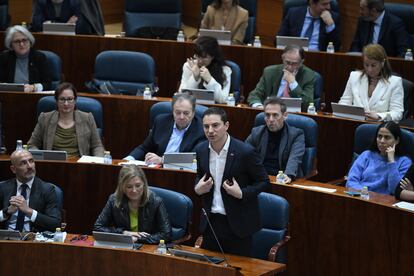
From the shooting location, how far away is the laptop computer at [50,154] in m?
5.90

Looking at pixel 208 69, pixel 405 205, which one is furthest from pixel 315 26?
pixel 405 205

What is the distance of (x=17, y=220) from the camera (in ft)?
17.6

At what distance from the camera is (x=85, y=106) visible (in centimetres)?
647

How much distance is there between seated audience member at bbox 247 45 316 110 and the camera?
676 cm

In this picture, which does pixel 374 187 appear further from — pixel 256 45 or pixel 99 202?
pixel 256 45

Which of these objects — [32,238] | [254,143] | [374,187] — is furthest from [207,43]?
[32,238]

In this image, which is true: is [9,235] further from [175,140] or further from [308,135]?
[308,135]

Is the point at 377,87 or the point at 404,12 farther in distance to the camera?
the point at 404,12

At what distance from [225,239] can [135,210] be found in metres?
0.56

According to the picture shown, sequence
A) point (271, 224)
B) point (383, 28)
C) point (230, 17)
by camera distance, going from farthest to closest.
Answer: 1. point (230, 17)
2. point (383, 28)
3. point (271, 224)

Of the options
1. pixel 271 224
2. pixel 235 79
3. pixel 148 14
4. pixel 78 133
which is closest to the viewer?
pixel 271 224

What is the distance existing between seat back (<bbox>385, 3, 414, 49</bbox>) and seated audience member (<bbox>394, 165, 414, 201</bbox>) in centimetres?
256

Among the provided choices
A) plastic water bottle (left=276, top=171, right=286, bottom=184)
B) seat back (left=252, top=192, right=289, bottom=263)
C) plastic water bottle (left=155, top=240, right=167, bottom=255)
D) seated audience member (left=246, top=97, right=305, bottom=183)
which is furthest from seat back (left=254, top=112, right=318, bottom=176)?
plastic water bottle (left=155, top=240, right=167, bottom=255)

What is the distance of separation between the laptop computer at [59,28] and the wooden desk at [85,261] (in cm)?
336
